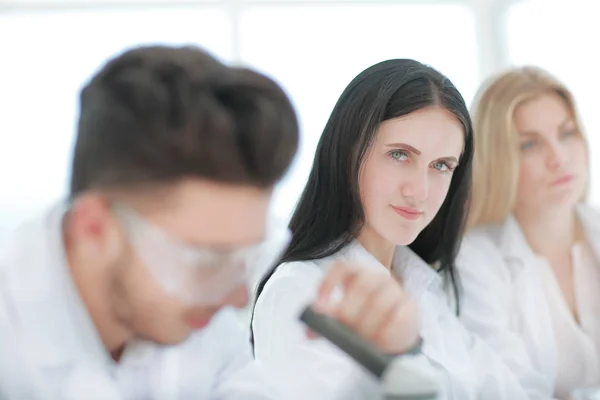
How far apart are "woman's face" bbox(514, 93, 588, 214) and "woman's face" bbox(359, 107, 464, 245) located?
22 centimetres

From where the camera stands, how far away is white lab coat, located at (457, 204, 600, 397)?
1032 millimetres

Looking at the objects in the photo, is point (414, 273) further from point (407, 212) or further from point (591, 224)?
point (591, 224)

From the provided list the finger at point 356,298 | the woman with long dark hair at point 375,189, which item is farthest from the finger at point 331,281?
the woman with long dark hair at point 375,189

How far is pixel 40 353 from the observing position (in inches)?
24.7

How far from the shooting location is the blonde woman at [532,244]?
1049 mm

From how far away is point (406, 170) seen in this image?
0.89 metres

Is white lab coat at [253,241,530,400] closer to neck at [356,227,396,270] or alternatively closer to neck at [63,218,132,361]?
neck at [356,227,396,270]

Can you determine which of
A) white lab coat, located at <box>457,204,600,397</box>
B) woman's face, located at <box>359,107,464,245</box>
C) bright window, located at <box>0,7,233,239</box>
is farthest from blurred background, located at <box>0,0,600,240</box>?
white lab coat, located at <box>457,204,600,397</box>

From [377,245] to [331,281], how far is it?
0.84 ft

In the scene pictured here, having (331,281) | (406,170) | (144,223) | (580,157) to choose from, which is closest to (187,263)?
(144,223)

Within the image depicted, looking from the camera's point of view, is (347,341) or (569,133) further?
(569,133)

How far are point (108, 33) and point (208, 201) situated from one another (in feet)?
1.76

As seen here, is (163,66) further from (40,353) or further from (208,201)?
(40,353)

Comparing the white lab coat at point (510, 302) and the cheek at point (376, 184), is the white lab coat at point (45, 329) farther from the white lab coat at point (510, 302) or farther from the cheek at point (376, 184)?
the white lab coat at point (510, 302)
